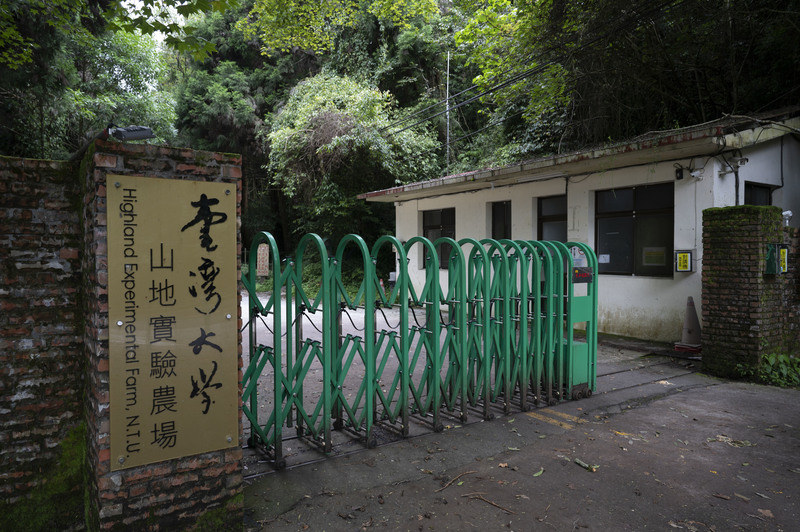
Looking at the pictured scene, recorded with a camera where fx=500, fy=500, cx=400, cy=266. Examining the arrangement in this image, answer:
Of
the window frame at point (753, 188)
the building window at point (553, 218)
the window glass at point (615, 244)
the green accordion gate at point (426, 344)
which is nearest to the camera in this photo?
the green accordion gate at point (426, 344)

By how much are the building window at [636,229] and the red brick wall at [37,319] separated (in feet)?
28.4

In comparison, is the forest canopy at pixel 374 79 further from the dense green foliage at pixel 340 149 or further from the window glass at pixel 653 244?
the window glass at pixel 653 244

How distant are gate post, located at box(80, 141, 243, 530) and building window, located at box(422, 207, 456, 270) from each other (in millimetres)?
10000

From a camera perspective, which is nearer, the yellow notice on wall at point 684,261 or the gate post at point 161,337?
the gate post at point 161,337

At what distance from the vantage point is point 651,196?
8859 mm

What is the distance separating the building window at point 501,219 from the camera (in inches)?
459

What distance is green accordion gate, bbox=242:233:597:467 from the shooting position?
3883 mm

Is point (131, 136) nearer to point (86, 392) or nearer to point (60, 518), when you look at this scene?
point (86, 392)

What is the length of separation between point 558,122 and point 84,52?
1275 cm

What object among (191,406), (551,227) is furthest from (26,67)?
(551,227)

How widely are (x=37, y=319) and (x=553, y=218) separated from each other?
9516 millimetres

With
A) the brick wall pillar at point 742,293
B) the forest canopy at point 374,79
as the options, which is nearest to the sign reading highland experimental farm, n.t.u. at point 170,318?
the forest canopy at point 374,79

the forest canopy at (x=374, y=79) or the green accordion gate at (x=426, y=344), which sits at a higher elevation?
the forest canopy at (x=374, y=79)

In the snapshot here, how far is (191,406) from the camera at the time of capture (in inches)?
111
